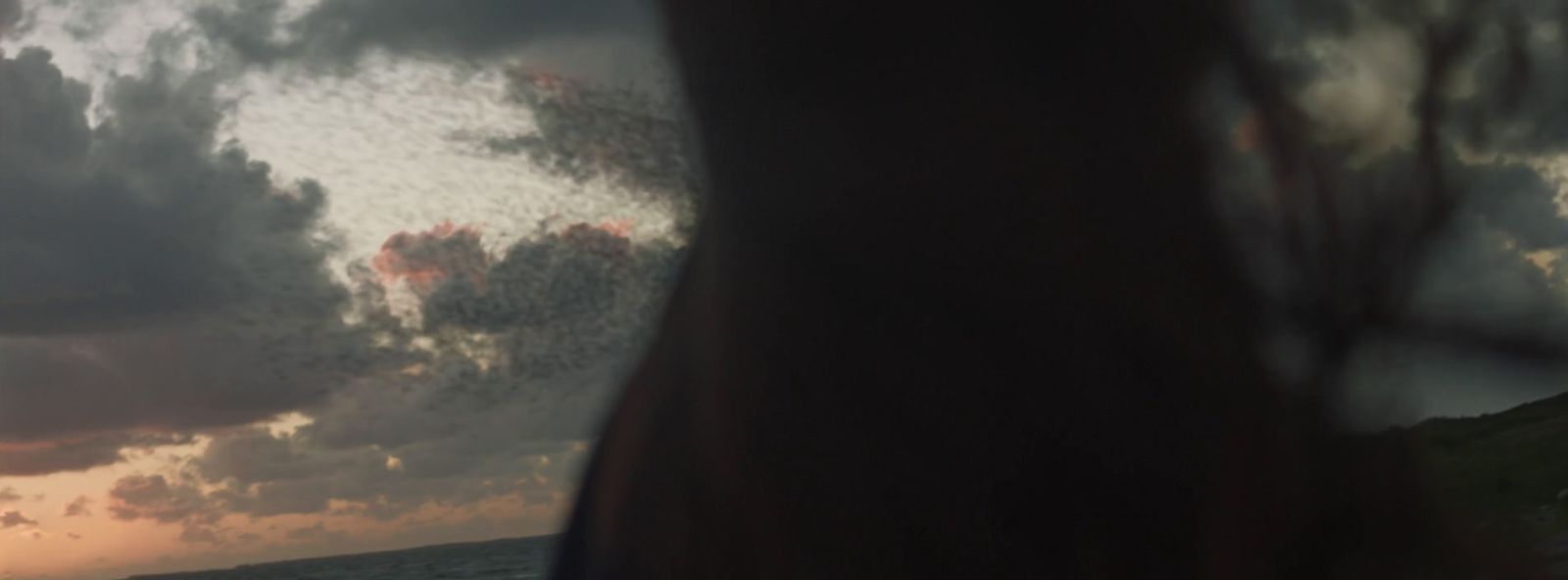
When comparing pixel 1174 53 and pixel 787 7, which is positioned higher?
pixel 787 7

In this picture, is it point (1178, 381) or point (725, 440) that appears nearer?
point (1178, 381)

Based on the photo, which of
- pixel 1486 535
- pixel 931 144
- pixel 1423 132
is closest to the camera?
pixel 1423 132

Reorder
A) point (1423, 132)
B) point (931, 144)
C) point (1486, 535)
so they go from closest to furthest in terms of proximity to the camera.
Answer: point (1423, 132) → point (931, 144) → point (1486, 535)

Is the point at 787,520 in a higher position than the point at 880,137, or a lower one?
lower

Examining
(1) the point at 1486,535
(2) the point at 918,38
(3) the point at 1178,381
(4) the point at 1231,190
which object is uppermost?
(2) the point at 918,38

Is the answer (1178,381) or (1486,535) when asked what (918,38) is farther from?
(1486,535)

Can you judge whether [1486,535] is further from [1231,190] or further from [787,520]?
[787,520]

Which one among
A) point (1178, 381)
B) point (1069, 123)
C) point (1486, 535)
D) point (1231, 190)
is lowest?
point (1486, 535)

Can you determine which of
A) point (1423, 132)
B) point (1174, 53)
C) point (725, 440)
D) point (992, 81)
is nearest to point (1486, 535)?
point (1423, 132)

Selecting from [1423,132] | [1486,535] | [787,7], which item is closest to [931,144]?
[787,7]
